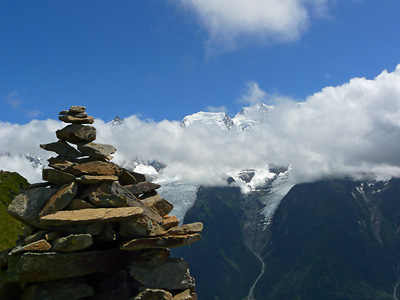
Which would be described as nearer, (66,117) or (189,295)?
(189,295)

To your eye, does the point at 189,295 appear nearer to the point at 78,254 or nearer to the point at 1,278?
the point at 78,254

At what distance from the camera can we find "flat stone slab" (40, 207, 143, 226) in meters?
32.1

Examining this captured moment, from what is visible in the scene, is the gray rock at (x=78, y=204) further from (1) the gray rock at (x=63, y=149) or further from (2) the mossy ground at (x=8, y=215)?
(2) the mossy ground at (x=8, y=215)

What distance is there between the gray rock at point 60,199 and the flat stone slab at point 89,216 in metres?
0.73

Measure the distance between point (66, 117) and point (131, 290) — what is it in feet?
57.6

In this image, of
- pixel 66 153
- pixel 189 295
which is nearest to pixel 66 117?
pixel 66 153

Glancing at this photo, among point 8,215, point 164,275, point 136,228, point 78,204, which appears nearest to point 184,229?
point 164,275

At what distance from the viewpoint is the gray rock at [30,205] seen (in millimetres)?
34188

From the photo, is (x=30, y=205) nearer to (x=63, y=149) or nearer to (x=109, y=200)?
(x=109, y=200)

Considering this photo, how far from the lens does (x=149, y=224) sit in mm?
35156

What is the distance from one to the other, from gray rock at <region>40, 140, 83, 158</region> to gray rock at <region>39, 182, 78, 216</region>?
17.5ft

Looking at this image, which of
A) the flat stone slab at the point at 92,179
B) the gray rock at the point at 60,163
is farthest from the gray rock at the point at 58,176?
the flat stone slab at the point at 92,179

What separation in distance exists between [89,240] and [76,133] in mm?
11679

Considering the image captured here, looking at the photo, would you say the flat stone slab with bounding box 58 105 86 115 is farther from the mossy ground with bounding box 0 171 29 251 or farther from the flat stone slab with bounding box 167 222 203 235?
the flat stone slab with bounding box 167 222 203 235
